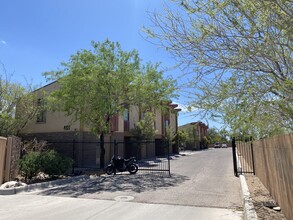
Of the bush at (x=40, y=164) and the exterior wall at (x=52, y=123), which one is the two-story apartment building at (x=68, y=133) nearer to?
the exterior wall at (x=52, y=123)

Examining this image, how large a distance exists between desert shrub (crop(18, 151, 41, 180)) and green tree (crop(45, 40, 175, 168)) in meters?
4.35

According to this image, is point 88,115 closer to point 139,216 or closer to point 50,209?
point 50,209

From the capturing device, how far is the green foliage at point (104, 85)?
1524 centimetres

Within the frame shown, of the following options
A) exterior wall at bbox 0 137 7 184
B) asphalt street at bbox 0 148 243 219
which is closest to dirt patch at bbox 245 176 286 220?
asphalt street at bbox 0 148 243 219

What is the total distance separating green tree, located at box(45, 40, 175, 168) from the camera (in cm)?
1524

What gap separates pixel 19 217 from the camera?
262 inches

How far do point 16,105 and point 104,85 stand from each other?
880cm

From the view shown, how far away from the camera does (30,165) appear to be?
472 inches

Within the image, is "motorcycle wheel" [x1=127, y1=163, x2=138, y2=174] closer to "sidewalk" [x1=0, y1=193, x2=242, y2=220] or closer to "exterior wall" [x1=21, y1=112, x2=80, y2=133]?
"exterior wall" [x1=21, y1=112, x2=80, y2=133]

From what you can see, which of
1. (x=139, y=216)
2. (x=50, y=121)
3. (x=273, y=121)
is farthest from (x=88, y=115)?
(x=273, y=121)

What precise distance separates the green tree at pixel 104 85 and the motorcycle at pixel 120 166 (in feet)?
4.61

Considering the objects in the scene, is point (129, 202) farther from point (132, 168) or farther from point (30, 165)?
point (132, 168)

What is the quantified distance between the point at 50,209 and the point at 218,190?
6.03 metres

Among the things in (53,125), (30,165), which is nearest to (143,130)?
(53,125)
